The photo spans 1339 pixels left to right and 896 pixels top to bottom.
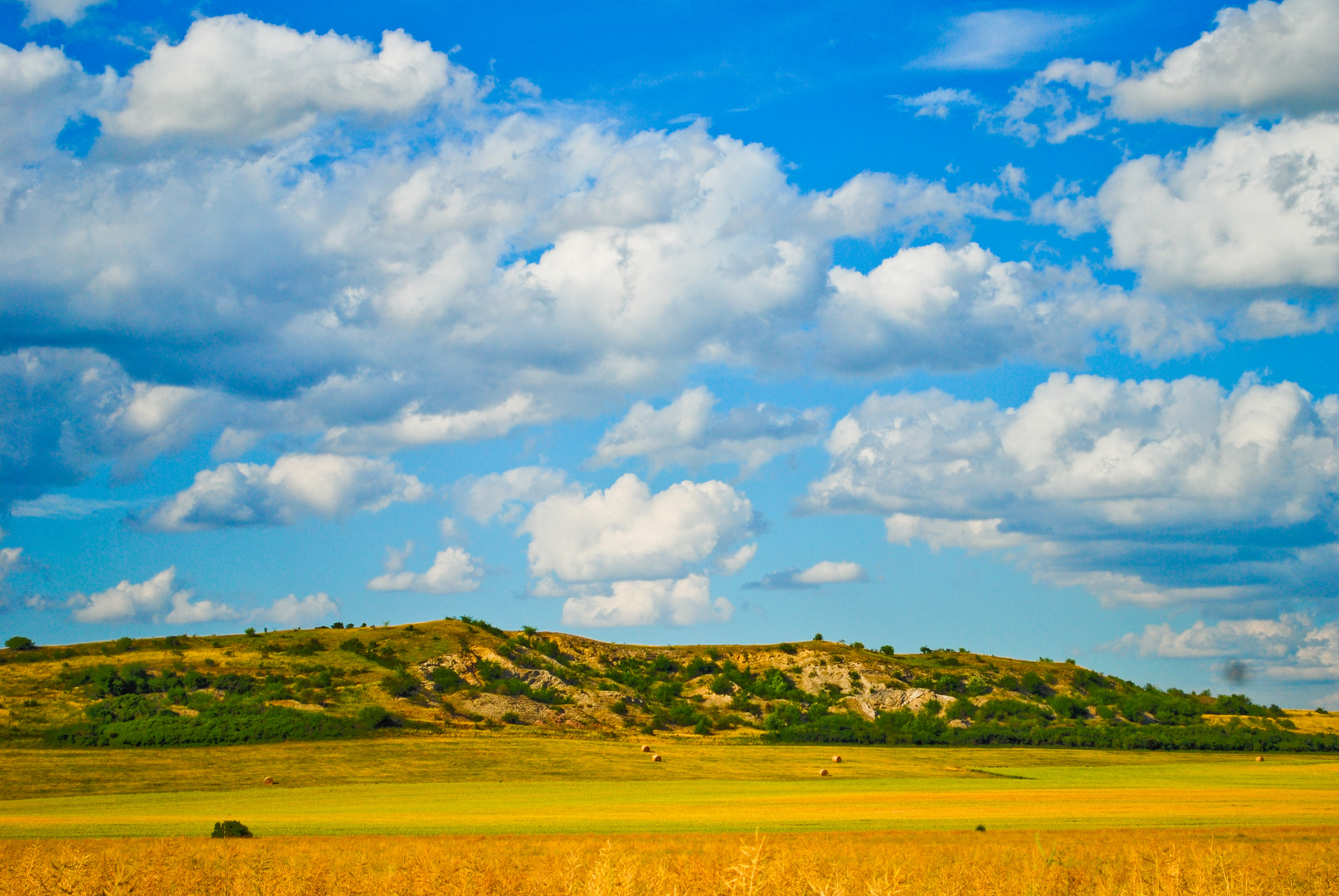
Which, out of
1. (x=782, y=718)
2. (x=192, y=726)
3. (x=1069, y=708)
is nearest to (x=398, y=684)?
(x=192, y=726)

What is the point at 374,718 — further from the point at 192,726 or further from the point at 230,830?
the point at 230,830

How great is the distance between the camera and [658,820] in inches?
2084

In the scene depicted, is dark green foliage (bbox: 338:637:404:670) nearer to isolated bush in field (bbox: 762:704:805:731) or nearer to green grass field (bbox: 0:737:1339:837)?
green grass field (bbox: 0:737:1339:837)

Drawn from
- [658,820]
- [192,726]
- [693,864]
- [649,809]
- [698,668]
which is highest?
[698,668]

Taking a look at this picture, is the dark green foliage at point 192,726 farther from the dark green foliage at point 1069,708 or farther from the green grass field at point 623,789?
the dark green foliage at point 1069,708

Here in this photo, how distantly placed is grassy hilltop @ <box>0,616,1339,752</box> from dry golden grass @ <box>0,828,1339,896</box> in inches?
2700

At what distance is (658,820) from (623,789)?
2504cm

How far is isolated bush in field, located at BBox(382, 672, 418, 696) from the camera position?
12200 centimetres

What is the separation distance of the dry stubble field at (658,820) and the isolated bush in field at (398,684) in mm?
20539

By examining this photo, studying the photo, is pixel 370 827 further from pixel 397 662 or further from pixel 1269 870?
pixel 397 662

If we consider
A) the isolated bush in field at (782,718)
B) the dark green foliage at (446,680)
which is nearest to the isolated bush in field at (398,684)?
the dark green foliage at (446,680)

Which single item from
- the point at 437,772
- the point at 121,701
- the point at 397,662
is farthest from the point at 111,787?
the point at 397,662

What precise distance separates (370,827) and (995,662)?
448 ft

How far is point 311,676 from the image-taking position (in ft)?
405
